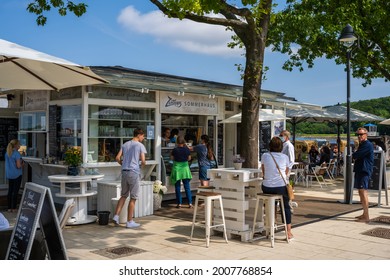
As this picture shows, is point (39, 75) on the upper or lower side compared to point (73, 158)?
upper

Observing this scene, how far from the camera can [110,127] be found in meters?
9.18

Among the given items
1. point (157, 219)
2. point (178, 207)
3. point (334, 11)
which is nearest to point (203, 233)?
point (157, 219)

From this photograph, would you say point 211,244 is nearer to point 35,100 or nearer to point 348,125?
point 348,125

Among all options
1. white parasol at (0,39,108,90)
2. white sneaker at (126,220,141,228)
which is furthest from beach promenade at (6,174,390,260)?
white parasol at (0,39,108,90)

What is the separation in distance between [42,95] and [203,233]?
18.2 ft

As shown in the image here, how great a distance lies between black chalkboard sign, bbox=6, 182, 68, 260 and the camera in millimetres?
3754

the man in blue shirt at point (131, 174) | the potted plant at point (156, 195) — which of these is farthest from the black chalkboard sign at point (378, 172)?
the man in blue shirt at point (131, 174)

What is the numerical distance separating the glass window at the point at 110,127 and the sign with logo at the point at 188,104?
495 millimetres

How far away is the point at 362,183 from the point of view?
25.9ft

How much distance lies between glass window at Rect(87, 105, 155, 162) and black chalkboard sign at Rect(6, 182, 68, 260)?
4.85m

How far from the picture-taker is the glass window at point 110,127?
29.2ft

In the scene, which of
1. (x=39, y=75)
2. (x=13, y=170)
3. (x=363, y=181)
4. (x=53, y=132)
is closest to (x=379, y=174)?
(x=363, y=181)

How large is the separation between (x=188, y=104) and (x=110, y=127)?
93.5 inches

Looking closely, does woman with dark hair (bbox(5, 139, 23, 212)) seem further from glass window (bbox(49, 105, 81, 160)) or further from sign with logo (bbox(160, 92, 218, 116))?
sign with logo (bbox(160, 92, 218, 116))
